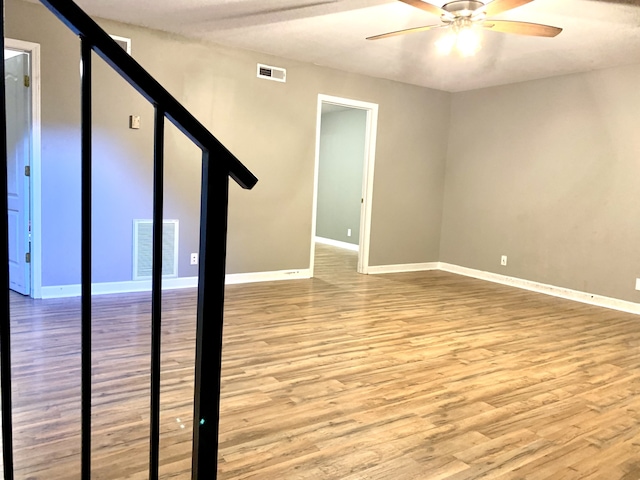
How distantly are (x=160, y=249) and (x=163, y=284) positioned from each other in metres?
4.04

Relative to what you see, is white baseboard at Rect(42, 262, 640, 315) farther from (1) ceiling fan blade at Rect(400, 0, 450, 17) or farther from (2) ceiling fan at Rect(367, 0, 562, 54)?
(1) ceiling fan blade at Rect(400, 0, 450, 17)

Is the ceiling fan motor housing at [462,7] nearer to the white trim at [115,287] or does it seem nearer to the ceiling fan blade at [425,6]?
the ceiling fan blade at [425,6]

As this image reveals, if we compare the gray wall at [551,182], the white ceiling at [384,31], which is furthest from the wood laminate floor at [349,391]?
the white ceiling at [384,31]

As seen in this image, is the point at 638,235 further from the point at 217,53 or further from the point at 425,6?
the point at 217,53

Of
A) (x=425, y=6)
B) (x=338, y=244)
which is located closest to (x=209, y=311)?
(x=425, y=6)

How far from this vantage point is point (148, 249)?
468 centimetres

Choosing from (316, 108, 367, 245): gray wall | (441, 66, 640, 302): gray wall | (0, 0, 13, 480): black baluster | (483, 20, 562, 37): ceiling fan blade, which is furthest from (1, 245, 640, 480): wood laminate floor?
(316, 108, 367, 245): gray wall

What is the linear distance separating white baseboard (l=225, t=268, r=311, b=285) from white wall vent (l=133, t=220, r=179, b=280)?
61 cm

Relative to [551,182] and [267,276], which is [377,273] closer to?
[267,276]

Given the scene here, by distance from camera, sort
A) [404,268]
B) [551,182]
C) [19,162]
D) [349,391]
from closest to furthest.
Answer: [349,391]
[19,162]
[551,182]
[404,268]

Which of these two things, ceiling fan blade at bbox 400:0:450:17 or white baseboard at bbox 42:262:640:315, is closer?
ceiling fan blade at bbox 400:0:450:17

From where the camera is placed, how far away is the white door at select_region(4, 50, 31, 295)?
4086 mm

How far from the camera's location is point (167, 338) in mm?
3340

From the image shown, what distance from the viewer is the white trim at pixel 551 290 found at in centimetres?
482
